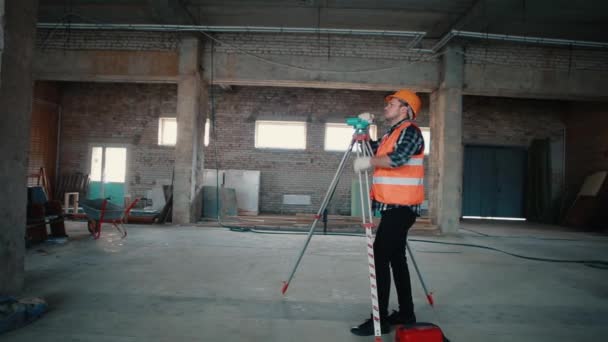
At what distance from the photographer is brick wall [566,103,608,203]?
1070 centimetres

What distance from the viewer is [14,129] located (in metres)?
2.96

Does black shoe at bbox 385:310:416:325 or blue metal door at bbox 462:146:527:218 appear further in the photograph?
blue metal door at bbox 462:146:527:218

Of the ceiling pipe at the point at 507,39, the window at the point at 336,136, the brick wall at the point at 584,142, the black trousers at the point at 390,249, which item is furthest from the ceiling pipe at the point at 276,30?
the black trousers at the point at 390,249

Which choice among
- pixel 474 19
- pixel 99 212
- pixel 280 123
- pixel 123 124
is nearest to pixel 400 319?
pixel 99 212

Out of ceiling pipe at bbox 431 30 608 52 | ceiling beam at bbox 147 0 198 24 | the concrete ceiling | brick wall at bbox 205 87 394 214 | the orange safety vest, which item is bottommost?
the orange safety vest

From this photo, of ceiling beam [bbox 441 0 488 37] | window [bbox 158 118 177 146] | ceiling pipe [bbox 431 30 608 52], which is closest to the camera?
ceiling beam [bbox 441 0 488 37]

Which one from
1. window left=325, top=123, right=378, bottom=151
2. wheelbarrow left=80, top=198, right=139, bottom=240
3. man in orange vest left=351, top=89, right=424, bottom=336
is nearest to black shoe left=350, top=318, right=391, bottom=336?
man in orange vest left=351, top=89, right=424, bottom=336

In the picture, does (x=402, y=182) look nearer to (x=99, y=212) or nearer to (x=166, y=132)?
(x=99, y=212)

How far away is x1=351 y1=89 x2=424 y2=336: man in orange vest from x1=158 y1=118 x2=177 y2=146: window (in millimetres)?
10725

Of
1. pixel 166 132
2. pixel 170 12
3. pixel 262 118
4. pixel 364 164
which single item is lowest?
pixel 364 164

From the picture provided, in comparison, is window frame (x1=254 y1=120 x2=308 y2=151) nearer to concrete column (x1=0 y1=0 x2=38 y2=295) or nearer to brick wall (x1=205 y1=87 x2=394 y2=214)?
brick wall (x1=205 y1=87 x2=394 y2=214)

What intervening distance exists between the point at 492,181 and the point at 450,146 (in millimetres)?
5333

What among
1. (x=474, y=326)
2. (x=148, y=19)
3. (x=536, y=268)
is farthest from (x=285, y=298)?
(x=148, y=19)

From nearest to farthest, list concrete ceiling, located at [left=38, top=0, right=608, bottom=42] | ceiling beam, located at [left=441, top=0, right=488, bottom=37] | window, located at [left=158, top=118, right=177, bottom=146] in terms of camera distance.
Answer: ceiling beam, located at [left=441, top=0, right=488, bottom=37] < concrete ceiling, located at [left=38, top=0, right=608, bottom=42] < window, located at [left=158, top=118, right=177, bottom=146]
